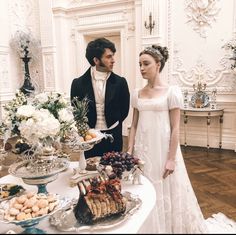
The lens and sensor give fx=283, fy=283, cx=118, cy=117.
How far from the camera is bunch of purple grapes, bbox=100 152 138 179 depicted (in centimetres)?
152

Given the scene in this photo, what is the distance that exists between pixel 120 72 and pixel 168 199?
184 inches

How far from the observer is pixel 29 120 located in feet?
4.32

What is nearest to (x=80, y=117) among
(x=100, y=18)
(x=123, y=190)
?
(x=123, y=190)

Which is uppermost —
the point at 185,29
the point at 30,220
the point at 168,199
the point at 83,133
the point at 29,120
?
the point at 185,29

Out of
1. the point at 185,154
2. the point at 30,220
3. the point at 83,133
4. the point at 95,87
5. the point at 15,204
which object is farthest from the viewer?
the point at 185,154

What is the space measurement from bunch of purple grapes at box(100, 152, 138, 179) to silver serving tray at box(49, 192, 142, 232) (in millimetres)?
230

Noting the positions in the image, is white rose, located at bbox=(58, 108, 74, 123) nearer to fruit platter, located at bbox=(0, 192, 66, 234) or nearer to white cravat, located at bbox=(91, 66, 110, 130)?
fruit platter, located at bbox=(0, 192, 66, 234)

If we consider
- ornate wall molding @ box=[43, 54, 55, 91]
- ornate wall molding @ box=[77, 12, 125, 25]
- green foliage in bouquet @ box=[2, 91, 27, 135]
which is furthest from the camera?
ornate wall molding @ box=[43, 54, 55, 91]

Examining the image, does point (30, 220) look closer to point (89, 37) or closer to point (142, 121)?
point (142, 121)

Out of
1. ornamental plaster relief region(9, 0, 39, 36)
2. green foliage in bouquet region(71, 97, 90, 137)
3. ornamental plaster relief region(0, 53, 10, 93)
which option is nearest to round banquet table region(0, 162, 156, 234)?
green foliage in bouquet region(71, 97, 90, 137)

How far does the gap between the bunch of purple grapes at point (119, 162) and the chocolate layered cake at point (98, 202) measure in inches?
10.8

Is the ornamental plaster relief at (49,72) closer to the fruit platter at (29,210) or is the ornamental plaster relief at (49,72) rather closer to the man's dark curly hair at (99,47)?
the man's dark curly hair at (99,47)

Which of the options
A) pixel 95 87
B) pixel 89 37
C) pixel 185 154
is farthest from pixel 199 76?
pixel 95 87

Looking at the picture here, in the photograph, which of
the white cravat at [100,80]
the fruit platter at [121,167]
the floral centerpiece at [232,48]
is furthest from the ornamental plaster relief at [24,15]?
the fruit platter at [121,167]
